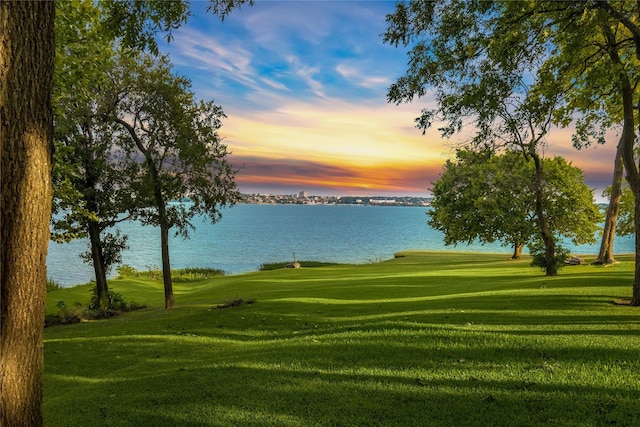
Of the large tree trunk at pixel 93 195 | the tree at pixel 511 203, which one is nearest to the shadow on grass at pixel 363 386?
the large tree trunk at pixel 93 195

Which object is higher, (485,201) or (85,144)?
(85,144)

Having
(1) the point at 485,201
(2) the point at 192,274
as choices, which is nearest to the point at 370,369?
(1) the point at 485,201

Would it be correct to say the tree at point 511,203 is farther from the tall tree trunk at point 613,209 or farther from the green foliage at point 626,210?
the tall tree trunk at point 613,209

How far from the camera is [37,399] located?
4.68 meters

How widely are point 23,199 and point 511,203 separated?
4445 centimetres

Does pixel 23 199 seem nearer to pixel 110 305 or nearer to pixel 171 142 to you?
pixel 171 142

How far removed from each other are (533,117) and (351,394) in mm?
12127

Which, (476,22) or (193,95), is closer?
(476,22)

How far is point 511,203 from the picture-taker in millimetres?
42688

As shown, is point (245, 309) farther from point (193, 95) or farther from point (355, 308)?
point (193, 95)

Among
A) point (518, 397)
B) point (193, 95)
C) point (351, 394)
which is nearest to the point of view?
point (518, 397)

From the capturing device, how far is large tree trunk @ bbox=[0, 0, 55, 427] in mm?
4398

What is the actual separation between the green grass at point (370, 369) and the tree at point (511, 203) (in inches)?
1183

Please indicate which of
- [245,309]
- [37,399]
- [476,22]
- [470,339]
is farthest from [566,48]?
[37,399]
